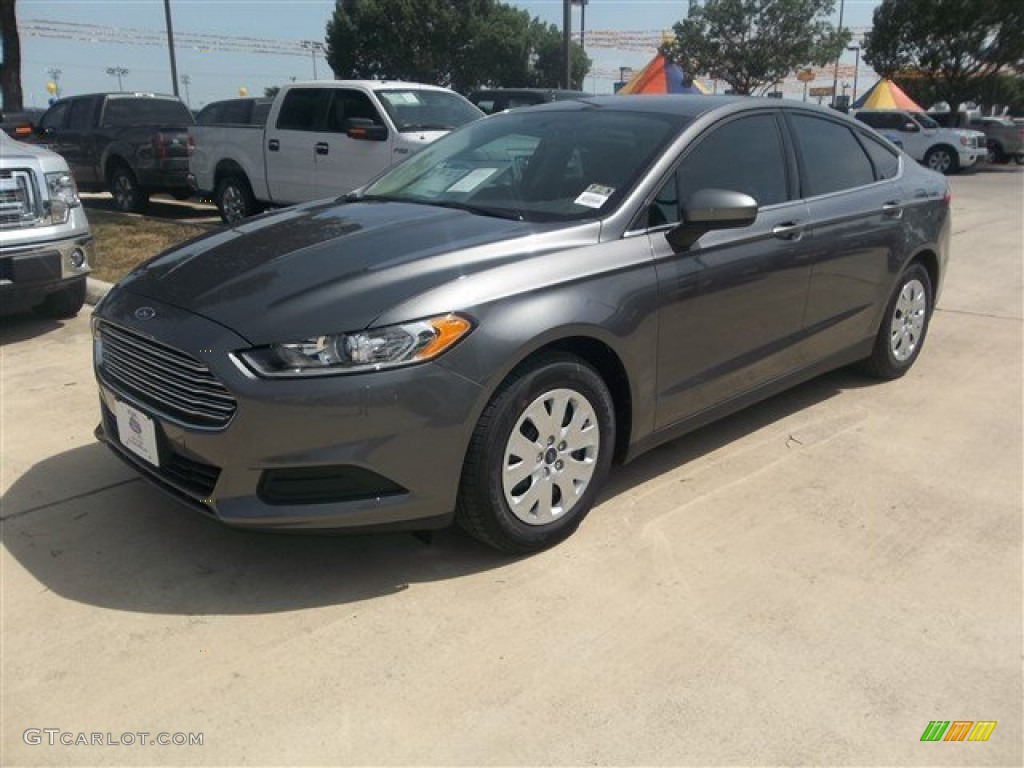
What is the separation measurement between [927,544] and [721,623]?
1077 millimetres

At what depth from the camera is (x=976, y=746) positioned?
2.35 metres

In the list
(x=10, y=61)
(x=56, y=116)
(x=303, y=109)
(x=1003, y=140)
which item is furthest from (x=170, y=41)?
(x=1003, y=140)

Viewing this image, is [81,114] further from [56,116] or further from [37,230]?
[37,230]

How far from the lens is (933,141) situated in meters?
23.0

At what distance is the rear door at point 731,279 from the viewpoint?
3.50 m

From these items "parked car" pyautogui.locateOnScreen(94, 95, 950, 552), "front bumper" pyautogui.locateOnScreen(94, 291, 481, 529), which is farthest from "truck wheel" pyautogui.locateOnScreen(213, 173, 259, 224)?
"front bumper" pyautogui.locateOnScreen(94, 291, 481, 529)

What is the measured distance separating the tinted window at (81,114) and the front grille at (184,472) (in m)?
11.5

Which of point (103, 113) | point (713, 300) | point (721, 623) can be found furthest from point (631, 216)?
point (103, 113)

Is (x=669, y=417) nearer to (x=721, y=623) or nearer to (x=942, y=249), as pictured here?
(x=721, y=623)

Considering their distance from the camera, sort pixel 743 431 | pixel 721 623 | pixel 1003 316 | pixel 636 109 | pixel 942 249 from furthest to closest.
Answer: pixel 1003 316
pixel 942 249
pixel 743 431
pixel 636 109
pixel 721 623

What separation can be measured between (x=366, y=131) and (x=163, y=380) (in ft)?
21.1

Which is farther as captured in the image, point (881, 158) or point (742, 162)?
point (881, 158)

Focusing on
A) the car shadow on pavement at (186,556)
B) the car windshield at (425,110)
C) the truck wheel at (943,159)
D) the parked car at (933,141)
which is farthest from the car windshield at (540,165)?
the truck wheel at (943,159)

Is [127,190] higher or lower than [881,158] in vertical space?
lower
